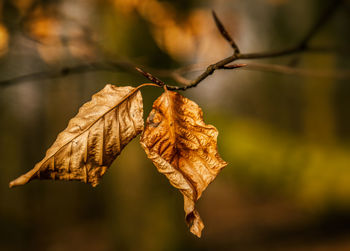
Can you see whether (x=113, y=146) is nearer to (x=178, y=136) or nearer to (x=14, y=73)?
(x=178, y=136)

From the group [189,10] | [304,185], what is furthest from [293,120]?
[189,10]

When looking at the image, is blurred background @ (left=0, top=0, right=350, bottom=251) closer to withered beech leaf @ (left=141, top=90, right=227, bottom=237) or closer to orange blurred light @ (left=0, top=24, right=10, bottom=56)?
→ orange blurred light @ (left=0, top=24, right=10, bottom=56)

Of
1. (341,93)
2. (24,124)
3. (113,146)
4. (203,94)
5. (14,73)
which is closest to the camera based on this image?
(113,146)

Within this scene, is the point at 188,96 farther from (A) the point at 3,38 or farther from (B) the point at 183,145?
(B) the point at 183,145

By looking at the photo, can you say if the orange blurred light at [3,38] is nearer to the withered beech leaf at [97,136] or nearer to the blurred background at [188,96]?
the blurred background at [188,96]

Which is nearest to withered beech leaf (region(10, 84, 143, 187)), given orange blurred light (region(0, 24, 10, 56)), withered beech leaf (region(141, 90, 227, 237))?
withered beech leaf (region(141, 90, 227, 237))

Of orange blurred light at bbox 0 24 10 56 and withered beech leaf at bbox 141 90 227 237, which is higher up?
orange blurred light at bbox 0 24 10 56
